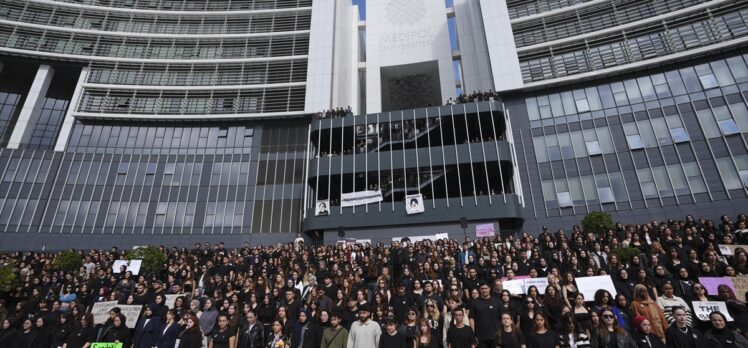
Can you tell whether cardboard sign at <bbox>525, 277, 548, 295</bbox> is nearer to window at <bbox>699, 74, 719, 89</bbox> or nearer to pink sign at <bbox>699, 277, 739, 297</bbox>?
pink sign at <bbox>699, 277, 739, 297</bbox>

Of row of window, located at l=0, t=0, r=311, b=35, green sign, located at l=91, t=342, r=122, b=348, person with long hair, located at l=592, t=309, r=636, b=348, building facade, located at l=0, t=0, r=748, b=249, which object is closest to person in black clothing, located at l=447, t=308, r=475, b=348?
person with long hair, located at l=592, t=309, r=636, b=348

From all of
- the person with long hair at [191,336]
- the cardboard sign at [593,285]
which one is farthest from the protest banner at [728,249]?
the person with long hair at [191,336]

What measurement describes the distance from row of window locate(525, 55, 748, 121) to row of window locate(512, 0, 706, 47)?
598 centimetres

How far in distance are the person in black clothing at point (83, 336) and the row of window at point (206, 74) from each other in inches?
1312

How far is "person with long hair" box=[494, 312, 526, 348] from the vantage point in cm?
725

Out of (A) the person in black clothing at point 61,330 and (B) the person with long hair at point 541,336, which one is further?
(A) the person in black clothing at point 61,330

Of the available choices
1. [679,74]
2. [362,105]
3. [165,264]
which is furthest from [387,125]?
[679,74]

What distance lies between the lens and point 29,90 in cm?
4166

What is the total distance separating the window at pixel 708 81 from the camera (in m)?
29.9

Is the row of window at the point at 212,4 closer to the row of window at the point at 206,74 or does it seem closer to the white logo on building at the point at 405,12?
the row of window at the point at 206,74

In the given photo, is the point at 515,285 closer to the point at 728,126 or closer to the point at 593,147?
the point at 593,147

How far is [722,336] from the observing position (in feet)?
Result: 22.3

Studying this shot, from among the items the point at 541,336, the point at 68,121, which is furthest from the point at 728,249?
the point at 68,121

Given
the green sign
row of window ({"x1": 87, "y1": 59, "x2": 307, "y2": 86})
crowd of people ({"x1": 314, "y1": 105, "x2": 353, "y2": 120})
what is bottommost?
the green sign
